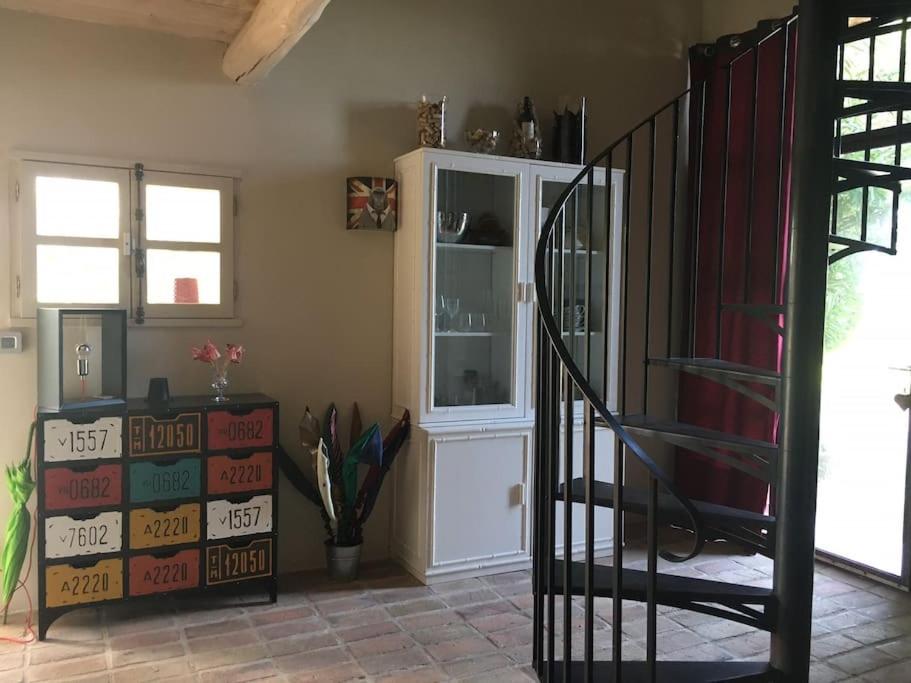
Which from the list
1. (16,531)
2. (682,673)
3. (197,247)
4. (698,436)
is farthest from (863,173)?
(16,531)

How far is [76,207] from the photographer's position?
3254 millimetres

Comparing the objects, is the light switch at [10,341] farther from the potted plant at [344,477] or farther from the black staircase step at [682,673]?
the black staircase step at [682,673]

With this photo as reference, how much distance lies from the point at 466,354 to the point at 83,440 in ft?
5.61

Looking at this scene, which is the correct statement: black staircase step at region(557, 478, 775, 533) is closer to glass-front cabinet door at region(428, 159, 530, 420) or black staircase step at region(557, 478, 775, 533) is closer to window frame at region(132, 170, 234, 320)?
glass-front cabinet door at region(428, 159, 530, 420)

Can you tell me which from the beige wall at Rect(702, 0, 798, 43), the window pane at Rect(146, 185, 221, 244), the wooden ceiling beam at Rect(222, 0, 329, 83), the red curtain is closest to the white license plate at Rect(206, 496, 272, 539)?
the window pane at Rect(146, 185, 221, 244)

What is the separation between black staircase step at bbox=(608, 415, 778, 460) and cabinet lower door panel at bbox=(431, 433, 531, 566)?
1.12 m

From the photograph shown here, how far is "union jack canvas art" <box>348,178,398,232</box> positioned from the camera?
3699 millimetres

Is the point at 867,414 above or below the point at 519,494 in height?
above

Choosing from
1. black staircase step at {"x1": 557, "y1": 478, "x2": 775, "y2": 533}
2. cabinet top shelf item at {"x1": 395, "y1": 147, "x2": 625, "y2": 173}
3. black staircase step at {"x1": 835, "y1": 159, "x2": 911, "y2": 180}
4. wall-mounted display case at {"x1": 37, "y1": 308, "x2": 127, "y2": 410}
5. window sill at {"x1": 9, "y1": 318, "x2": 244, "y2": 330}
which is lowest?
black staircase step at {"x1": 557, "y1": 478, "x2": 775, "y2": 533}

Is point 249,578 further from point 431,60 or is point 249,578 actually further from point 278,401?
point 431,60

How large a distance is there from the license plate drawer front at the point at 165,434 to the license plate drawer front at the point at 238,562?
1.45 feet

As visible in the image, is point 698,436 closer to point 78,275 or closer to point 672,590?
point 672,590

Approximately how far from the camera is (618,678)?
2064 millimetres

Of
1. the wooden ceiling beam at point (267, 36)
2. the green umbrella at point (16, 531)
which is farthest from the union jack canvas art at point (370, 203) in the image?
the green umbrella at point (16, 531)
